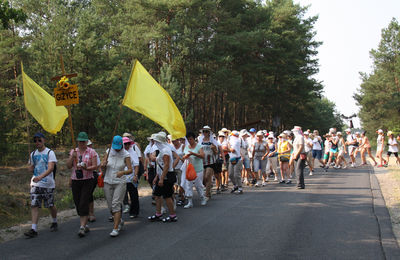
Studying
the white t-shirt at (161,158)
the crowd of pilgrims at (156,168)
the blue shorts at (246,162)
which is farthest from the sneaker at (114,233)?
the blue shorts at (246,162)

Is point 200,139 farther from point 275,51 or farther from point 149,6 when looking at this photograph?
point 275,51

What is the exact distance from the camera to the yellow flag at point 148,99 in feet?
24.8

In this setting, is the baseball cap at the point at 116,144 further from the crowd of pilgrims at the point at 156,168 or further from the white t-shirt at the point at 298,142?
the white t-shirt at the point at 298,142

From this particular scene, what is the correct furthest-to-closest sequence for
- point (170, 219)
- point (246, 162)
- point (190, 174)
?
point (246, 162), point (190, 174), point (170, 219)

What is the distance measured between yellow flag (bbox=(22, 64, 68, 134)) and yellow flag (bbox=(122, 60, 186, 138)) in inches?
89.9

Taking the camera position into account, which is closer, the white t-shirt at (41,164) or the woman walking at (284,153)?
the white t-shirt at (41,164)

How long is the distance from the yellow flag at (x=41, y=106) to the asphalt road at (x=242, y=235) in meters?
2.08

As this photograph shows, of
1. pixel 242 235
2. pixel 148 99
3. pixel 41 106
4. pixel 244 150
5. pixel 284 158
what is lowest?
pixel 242 235

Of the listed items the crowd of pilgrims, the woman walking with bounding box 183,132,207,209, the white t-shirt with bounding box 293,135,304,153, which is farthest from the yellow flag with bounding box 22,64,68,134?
the white t-shirt with bounding box 293,135,304,153

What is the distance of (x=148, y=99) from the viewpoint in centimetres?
766

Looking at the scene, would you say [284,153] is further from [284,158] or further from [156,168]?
[156,168]

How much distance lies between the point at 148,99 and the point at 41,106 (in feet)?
8.67

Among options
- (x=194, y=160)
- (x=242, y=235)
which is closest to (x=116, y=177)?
(x=242, y=235)

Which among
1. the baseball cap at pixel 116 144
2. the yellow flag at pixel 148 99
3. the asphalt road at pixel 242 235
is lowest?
the asphalt road at pixel 242 235
